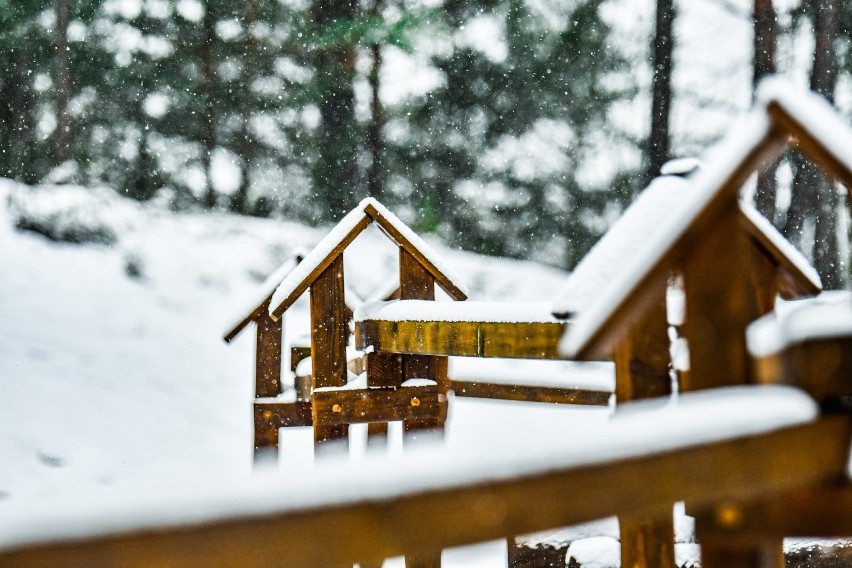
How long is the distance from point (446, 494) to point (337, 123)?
42.0ft

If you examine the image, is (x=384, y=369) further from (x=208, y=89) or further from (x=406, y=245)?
(x=208, y=89)

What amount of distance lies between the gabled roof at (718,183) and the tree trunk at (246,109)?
42.4 feet

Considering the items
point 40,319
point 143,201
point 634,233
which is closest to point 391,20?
point 143,201

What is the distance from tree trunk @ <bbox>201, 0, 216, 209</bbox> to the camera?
1297 centimetres

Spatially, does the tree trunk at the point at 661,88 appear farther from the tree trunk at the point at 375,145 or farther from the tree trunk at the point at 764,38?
the tree trunk at the point at 375,145

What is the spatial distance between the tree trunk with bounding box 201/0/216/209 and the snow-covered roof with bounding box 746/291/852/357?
13.2 m

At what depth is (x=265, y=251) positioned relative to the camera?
41.0ft

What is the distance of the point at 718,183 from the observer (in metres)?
1.31

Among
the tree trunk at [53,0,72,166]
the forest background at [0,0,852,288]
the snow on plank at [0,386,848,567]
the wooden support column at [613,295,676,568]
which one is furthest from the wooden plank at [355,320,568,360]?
the tree trunk at [53,0,72,166]

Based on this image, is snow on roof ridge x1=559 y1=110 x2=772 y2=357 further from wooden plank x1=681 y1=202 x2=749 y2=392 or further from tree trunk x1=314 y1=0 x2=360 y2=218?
tree trunk x1=314 y1=0 x2=360 y2=218

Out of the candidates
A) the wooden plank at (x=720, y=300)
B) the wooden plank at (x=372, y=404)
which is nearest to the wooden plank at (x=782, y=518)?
the wooden plank at (x=720, y=300)

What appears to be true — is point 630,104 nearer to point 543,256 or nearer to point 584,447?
point 543,256

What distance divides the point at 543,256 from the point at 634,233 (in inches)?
564

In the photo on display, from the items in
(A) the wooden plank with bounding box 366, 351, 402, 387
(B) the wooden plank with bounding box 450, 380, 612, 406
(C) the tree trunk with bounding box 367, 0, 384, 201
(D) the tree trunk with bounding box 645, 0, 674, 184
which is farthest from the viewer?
(C) the tree trunk with bounding box 367, 0, 384, 201
